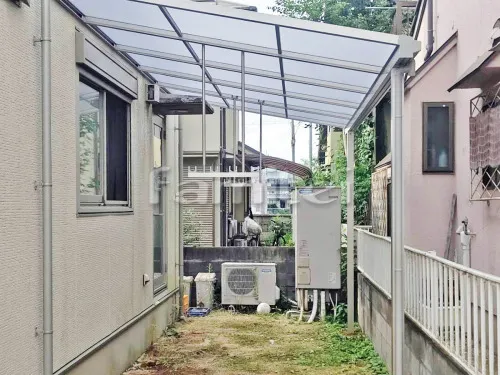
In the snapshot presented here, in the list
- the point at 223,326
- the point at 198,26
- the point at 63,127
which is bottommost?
the point at 223,326

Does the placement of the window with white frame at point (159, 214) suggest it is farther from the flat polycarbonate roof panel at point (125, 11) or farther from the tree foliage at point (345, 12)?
the tree foliage at point (345, 12)

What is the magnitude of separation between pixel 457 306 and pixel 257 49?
287 centimetres

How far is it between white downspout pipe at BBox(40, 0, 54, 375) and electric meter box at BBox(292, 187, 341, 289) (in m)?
5.53

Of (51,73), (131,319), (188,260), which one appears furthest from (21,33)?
(188,260)

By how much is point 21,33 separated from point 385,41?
Answer: 8.36 feet

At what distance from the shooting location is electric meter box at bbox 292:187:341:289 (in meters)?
8.99

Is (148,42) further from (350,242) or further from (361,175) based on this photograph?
(361,175)

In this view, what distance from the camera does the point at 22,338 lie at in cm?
358

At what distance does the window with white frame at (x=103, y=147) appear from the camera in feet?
16.5

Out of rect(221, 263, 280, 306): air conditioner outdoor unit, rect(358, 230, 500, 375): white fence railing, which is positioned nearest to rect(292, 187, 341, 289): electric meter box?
rect(221, 263, 280, 306): air conditioner outdoor unit

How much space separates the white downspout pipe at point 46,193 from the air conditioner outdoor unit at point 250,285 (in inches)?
229

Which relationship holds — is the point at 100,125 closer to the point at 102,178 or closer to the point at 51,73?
the point at 102,178

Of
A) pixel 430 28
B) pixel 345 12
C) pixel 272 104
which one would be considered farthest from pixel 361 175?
pixel 345 12

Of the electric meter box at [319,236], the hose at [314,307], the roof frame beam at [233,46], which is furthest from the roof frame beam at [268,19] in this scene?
the hose at [314,307]
